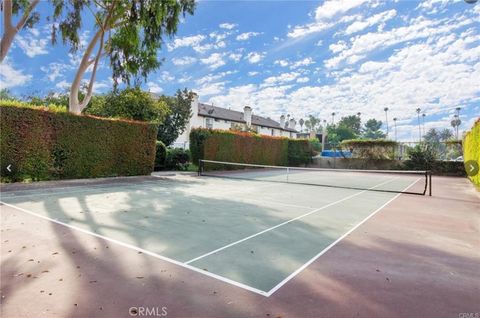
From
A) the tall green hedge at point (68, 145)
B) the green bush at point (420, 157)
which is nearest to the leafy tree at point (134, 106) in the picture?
the tall green hedge at point (68, 145)

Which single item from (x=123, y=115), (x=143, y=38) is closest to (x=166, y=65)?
(x=143, y=38)

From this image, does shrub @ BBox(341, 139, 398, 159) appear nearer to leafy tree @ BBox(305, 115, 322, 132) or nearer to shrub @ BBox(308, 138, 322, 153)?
shrub @ BBox(308, 138, 322, 153)

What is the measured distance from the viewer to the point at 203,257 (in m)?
4.19

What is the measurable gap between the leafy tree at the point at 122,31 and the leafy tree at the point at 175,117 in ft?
25.0

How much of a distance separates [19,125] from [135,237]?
9.08 metres

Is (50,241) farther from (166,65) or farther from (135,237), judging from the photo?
(166,65)

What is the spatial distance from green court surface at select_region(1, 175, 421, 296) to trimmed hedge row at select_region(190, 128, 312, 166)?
9.71 meters

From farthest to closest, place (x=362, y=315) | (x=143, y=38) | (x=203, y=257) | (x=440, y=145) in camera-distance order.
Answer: (x=440, y=145), (x=143, y=38), (x=203, y=257), (x=362, y=315)

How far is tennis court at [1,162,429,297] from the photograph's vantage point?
3.98 metres

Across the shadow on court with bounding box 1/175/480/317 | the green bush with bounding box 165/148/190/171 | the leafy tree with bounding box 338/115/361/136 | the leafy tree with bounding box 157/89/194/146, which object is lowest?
the shadow on court with bounding box 1/175/480/317

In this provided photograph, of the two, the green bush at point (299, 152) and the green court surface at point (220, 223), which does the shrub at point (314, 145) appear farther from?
the green court surface at point (220, 223)

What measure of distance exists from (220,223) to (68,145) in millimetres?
9673

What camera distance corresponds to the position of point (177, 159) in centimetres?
2103

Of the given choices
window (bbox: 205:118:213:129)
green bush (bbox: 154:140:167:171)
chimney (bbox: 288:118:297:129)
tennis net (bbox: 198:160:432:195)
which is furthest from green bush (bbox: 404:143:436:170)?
chimney (bbox: 288:118:297:129)
